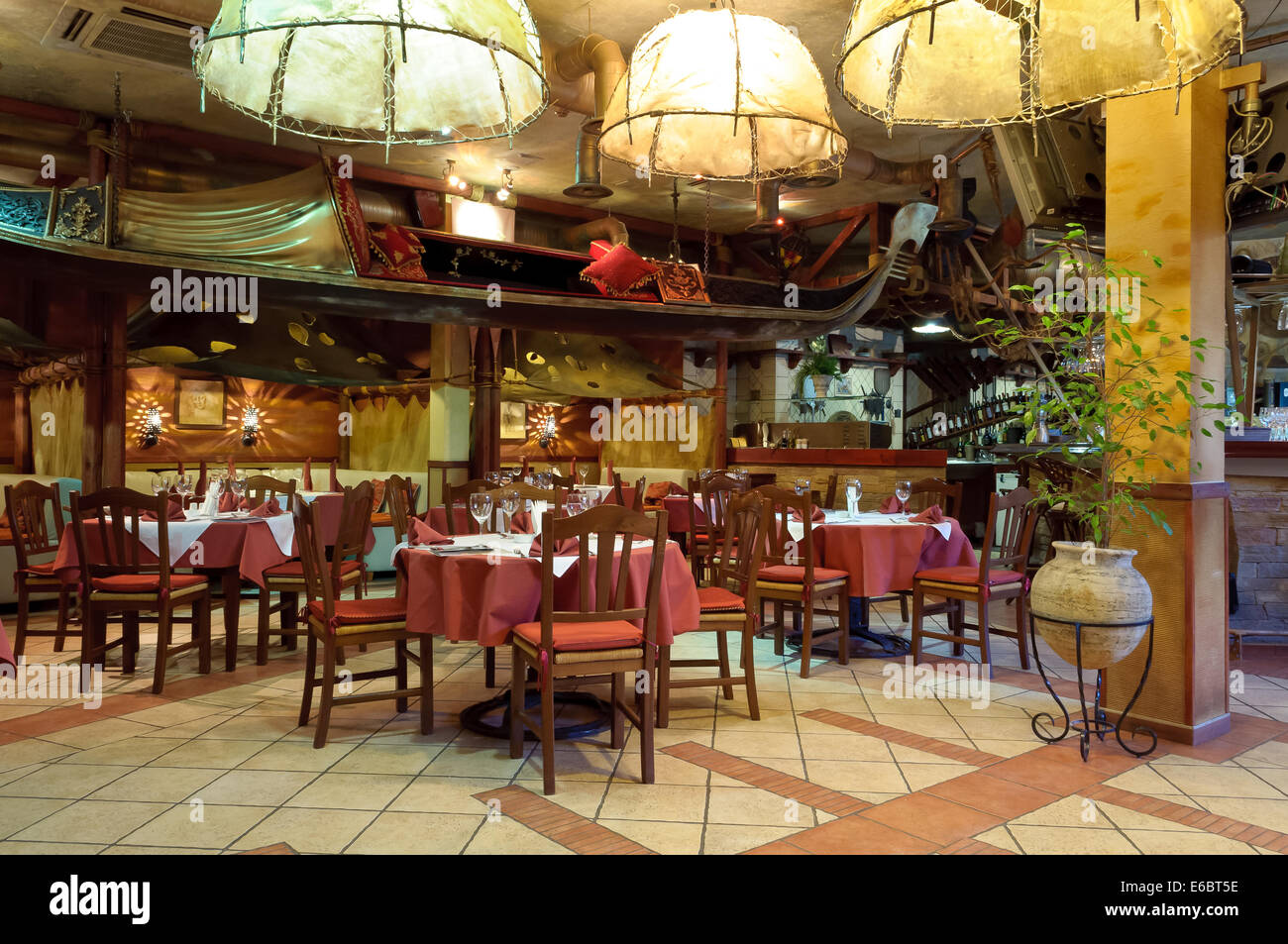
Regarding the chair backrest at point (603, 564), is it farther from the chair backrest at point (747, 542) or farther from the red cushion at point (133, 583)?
the red cushion at point (133, 583)

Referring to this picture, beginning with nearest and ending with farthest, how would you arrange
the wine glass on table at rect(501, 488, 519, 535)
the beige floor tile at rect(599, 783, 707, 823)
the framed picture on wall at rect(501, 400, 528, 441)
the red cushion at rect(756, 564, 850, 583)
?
the beige floor tile at rect(599, 783, 707, 823)
the wine glass on table at rect(501, 488, 519, 535)
the red cushion at rect(756, 564, 850, 583)
the framed picture on wall at rect(501, 400, 528, 441)

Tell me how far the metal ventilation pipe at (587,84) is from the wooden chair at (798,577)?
2.80m

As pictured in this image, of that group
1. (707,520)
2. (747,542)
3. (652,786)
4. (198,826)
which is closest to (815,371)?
(707,520)

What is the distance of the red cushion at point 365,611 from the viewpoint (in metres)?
3.84

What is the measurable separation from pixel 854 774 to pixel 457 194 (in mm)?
7806

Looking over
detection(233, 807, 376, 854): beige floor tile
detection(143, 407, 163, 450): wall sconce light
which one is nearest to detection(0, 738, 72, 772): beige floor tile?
detection(233, 807, 376, 854): beige floor tile

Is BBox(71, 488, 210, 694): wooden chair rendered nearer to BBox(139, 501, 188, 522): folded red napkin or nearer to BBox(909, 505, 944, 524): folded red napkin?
BBox(139, 501, 188, 522): folded red napkin

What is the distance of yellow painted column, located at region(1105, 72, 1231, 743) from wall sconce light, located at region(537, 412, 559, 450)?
9465mm

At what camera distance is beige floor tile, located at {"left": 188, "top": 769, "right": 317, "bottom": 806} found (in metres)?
3.15

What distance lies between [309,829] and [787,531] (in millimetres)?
3314
